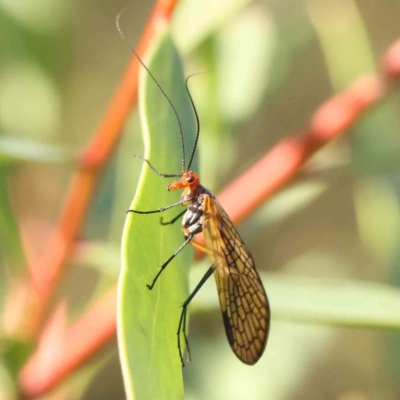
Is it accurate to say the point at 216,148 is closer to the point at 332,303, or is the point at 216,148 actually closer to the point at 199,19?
the point at 199,19

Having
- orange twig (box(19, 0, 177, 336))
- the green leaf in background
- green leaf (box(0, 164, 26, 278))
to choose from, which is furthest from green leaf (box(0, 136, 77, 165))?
the green leaf in background

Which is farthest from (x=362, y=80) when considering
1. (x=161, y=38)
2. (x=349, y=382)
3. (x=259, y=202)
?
(x=349, y=382)

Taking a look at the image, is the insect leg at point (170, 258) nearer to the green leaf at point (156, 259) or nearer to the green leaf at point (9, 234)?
the green leaf at point (156, 259)

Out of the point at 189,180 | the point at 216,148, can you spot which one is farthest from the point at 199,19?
the point at 189,180

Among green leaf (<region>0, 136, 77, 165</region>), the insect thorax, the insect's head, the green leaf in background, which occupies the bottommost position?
the green leaf in background

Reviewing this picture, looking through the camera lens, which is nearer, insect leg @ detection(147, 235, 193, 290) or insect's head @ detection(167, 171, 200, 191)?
insect leg @ detection(147, 235, 193, 290)

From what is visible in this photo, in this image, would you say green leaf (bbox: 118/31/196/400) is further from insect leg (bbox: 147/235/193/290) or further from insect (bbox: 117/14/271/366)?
insect (bbox: 117/14/271/366)

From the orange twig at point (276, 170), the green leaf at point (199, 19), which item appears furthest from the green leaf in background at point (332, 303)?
the green leaf at point (199, 19)

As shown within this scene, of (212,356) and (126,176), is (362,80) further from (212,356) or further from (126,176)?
(212,356)
